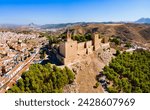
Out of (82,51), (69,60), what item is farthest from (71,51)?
(82,51)

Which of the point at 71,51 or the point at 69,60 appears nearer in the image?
the point at 69,60

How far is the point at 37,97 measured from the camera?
3.57 m

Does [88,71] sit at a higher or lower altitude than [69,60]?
lower

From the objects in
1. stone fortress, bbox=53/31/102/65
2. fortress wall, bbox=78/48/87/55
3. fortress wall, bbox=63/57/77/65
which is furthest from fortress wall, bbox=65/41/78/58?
fortress wall, bbox=78/48/87/55

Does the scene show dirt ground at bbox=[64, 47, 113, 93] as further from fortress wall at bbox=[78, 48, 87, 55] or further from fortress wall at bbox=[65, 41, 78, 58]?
fortress wall at bbox=[65, 41, 78, 58]

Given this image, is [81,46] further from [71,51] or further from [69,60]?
[69,60]

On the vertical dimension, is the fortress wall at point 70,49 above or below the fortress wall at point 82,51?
above

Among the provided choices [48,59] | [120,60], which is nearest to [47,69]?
[48,59]

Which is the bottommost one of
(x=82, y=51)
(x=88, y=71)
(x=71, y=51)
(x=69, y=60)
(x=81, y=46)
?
(x=88, y=71)

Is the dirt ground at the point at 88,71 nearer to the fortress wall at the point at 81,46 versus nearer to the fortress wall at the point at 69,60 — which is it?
the fortress wall at the point at 69,60

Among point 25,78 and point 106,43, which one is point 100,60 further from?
point 25,78

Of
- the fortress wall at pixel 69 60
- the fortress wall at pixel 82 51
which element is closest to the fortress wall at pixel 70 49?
→ the fortress wall at pixel 69 60

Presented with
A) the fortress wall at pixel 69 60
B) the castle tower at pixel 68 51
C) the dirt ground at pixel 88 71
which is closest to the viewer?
the dirt ground at pixel 88 71

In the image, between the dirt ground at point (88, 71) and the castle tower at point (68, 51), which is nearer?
the dirt ground at point (88, 71)
